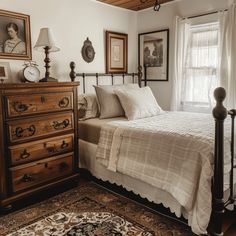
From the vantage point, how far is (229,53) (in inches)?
124

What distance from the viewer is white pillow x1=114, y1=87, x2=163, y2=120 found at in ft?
9.44

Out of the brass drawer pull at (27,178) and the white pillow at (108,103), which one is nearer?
the brass drawer pull at (27,178)

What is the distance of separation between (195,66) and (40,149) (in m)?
2.41

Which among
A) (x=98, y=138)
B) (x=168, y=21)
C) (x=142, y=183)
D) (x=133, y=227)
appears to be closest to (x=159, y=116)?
(x=98, y=138)

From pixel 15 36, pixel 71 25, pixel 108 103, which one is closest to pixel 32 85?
pixel 15 36

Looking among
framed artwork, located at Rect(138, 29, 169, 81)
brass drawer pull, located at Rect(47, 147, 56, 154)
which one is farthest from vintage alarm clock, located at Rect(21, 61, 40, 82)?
framed artwork, located at Rect(138, 29, 169, 81)

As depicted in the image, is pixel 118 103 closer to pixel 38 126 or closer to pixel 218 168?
pixel 38 126

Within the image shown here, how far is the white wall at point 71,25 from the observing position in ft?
9.66

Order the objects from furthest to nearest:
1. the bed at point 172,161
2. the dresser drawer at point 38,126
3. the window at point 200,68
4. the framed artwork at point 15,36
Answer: the window at point 200,68, the framed artwork at point 15,36, the dresser drawer at point 38,126, the bed at point 172,161

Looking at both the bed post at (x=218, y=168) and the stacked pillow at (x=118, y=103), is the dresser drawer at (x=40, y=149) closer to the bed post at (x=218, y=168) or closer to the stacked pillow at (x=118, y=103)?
the stacked pillow at (x=118, y=103)

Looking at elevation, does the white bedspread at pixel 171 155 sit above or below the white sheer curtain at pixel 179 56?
below

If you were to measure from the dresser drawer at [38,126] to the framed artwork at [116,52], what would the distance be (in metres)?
1.52

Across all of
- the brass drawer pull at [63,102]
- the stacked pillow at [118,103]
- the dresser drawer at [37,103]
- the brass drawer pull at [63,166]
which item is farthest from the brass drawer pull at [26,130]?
the stacked pillow at [118,103]

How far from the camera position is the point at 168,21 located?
3.82 metres
